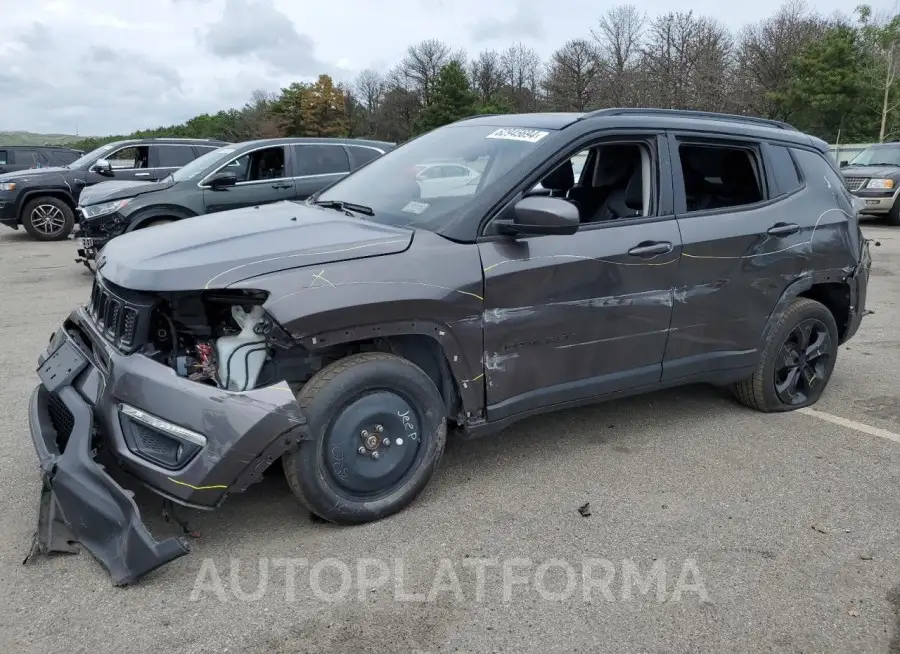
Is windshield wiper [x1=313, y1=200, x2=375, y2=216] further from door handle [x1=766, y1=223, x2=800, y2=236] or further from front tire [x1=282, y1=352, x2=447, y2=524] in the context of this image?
door handle [x1=766, y1=223, x2=800, y2=236]

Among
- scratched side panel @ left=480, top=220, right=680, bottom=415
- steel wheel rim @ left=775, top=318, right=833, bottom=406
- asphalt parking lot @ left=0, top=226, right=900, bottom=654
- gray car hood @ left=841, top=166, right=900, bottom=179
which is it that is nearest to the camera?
asphalt parking lot @ left=0, top=226, right=900, bottom=654

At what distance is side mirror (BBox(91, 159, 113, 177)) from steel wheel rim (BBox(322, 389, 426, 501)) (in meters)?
11.2

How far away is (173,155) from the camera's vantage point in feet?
42.1

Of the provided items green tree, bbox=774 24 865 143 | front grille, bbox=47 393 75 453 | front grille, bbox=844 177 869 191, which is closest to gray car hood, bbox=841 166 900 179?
front grille, bbox=844 177 869 191

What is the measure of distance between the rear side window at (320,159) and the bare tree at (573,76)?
42954 mm

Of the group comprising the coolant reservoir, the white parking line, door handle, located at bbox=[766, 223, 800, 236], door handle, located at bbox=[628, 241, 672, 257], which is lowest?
the white parking line

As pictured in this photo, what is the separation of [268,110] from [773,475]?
76.2 m

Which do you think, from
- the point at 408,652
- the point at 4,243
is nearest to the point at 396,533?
the point at 408,652

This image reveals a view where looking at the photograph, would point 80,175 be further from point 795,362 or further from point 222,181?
point 795,362

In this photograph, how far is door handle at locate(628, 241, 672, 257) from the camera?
12.5ft

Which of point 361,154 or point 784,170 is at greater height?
point 361,154

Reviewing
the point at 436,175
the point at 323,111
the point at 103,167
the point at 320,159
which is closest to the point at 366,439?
the point at 436,175

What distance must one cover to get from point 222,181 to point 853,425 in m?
7.29

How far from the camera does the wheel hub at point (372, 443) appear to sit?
3092mm
